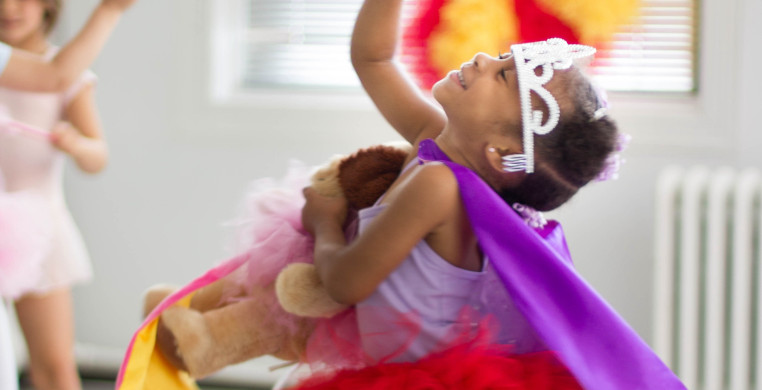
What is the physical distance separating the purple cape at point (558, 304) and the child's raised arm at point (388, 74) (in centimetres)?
20

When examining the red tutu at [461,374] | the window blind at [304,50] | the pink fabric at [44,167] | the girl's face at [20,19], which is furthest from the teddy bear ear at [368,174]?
the window blind at [304,50]

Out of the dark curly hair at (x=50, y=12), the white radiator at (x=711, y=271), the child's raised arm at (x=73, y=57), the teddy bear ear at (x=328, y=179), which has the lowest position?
the white radiator at (x=711, y=271)

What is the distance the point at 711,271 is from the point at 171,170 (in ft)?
5.04

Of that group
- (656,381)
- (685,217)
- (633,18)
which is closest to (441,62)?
(633,18)

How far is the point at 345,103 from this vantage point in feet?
7.58

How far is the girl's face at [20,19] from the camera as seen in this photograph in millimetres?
1650

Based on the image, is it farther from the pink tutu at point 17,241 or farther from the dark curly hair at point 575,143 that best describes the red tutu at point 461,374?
the pink tutu at point 17,241

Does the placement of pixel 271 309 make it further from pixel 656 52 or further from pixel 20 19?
pixel 656 52

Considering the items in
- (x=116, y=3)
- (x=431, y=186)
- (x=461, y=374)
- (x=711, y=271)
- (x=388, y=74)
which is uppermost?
(x=116, y=3)

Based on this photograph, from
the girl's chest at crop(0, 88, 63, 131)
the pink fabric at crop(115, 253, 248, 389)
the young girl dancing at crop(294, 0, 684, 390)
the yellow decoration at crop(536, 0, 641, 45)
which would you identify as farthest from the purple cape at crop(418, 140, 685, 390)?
the girl's chest at crop(0, 88, 63, 131)

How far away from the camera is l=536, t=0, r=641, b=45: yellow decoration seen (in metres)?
1.72

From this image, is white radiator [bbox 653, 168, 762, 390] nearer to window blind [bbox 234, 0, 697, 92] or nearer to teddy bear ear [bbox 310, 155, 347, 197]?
window blind [bbox 234, 0, 697, 92]

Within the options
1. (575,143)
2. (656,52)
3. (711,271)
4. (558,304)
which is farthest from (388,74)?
(656,52)

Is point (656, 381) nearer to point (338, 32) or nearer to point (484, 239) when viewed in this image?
point (484, 239)
